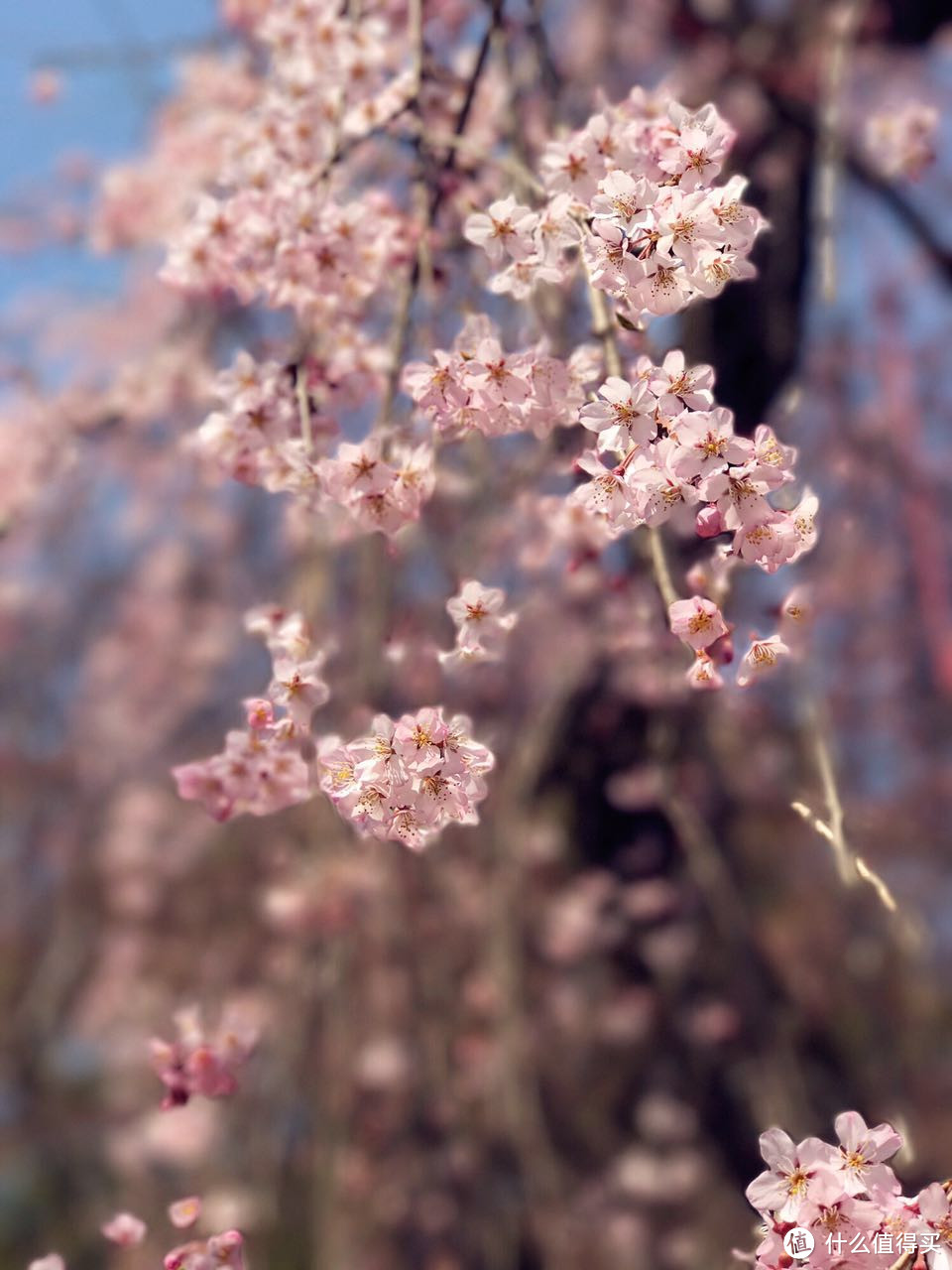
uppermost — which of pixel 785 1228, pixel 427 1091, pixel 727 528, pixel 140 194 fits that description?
pixel 140 194

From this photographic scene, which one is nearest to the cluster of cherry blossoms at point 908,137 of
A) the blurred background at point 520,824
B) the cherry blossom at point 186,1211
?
the blurred background at point 520,824

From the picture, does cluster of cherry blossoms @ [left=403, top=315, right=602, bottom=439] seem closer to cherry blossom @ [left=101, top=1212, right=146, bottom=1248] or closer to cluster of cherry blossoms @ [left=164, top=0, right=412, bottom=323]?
cluster of cherry blossoms @ [left=164, top=0, right=412, bottom=323]

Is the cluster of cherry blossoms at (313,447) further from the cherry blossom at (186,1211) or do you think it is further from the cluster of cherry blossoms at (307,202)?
the cherry blossom at (186,1211)

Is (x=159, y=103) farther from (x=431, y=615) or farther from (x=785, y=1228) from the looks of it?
(x=785, y=1228)

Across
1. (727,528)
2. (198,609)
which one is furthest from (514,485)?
(198,609)

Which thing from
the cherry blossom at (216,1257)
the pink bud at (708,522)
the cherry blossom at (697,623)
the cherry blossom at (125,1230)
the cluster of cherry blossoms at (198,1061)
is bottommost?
the cherry blossom at (216,1257)

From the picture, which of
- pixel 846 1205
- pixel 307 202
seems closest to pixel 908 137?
pixel 307 202

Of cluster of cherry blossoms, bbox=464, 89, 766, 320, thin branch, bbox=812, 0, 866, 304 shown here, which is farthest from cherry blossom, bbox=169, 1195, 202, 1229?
thin branch, bbox=812, 0, 866, 304
